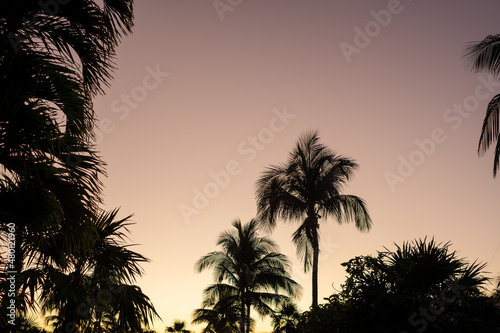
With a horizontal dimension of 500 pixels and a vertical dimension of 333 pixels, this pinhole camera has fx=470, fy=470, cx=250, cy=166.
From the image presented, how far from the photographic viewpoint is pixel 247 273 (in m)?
34.7

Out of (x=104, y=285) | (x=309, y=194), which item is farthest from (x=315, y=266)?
(x=104, y=285)

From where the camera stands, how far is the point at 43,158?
4.45 m

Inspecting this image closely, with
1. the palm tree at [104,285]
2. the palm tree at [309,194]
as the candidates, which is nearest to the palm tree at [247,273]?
the palm tree at [309,194]

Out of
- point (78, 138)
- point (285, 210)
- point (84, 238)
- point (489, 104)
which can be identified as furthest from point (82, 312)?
point (285, 210)

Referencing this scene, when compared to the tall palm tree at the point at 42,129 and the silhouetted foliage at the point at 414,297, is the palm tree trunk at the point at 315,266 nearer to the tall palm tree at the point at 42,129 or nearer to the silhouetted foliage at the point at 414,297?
the silhouetted foliage at the point at 414,297

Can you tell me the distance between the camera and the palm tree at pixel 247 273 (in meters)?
34.8

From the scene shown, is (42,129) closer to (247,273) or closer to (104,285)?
(104,285)

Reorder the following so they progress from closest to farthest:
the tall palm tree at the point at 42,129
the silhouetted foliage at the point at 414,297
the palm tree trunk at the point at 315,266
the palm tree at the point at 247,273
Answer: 1. the tall palm tree at the point at 42,129
2. the silhouetted foliage at the point at 414,297
3. the palm tree trunk at the point at 315,266
4. the palm tree at the point at 247,273

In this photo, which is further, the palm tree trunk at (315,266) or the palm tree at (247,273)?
the palm tree at (247,273)

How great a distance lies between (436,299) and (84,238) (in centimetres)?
478

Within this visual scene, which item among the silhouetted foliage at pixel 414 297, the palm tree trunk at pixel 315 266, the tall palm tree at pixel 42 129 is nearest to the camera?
the tall palm tree at pixel 42 129

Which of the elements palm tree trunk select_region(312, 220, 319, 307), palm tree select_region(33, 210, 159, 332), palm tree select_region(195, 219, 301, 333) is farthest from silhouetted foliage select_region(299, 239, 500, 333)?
palm tree select_region(195, 219, 301, 333)

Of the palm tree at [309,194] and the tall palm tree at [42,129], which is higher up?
the palm tree at [309,194]

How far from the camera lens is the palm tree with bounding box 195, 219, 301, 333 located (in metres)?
34.8
